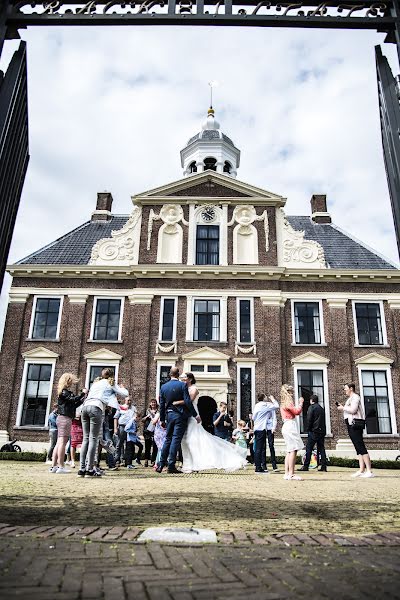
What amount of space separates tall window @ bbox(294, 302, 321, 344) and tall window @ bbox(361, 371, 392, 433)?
10.1 feet

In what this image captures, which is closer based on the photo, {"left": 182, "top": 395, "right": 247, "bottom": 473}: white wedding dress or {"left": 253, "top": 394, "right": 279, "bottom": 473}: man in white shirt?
{"left": 182, "top": 395, "right": 247, "bottom": 473}: white wedding dress

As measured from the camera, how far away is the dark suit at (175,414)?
404 inches

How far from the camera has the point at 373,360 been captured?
958 inches

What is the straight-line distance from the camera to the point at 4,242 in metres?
4.85

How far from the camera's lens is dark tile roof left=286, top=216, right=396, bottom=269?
26.7m

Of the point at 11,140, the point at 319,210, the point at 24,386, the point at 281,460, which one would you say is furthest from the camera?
the point at 319,210

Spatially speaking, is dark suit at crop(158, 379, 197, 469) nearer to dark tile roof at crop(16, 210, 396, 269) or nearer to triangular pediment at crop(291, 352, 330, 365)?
triangular pediment at crop(291, 352, 330, 365)

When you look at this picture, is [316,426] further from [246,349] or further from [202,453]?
[246,349]

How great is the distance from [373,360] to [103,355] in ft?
45.3

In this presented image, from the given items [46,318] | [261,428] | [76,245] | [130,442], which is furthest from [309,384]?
[76,245]

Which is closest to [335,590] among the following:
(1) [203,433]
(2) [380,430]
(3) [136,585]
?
(3) [136,585]

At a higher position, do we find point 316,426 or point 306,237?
point 306,237

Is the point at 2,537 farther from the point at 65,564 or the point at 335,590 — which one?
the point at 335,590

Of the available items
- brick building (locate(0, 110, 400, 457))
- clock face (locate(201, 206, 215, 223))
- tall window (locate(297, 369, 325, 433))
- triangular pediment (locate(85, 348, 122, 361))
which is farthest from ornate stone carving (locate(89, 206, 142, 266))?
tall window (locate(297, 369, 325, 433))
